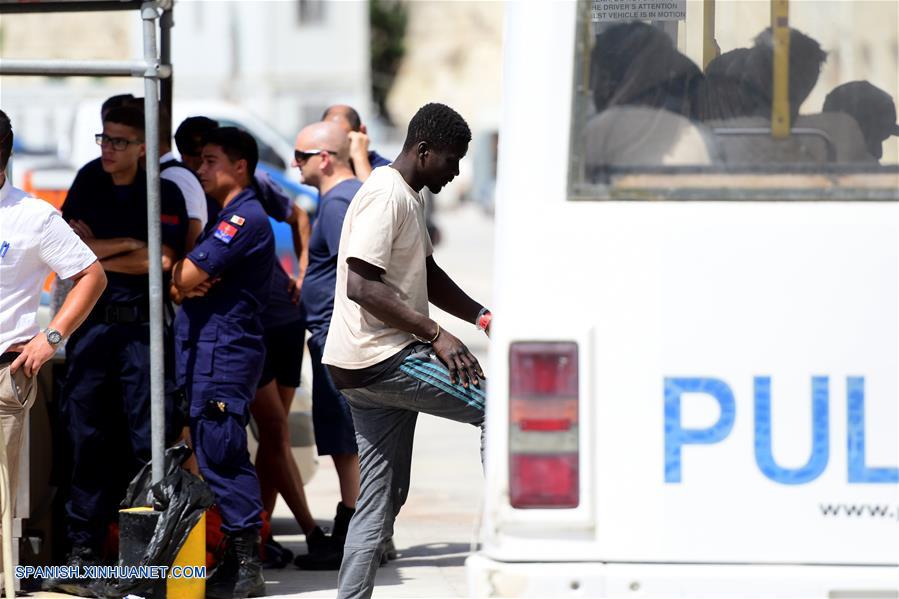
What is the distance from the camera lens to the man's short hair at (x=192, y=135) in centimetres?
569

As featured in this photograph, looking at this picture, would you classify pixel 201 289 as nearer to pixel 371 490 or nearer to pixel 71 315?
pixel 71 315

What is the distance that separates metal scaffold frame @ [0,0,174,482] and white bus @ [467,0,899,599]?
203 cm

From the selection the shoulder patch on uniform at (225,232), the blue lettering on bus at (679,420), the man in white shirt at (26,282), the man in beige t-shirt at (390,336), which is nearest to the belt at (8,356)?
the man in white shirt at (26,282)

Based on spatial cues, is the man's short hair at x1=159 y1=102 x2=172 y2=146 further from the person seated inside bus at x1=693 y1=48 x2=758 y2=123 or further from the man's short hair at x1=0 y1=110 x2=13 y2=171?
the person seated inside bus at x1=693 y1=48 x2=758 y2=123

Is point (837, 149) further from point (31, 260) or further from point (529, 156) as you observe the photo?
point (31, 260)

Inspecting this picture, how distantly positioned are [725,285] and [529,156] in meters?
0.51

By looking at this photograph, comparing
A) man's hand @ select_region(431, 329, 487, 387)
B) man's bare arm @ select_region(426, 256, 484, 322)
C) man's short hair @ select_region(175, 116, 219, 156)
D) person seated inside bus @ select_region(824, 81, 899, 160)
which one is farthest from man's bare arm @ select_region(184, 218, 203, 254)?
person seated inside bus @ select_region(824, 81, 899, 160)

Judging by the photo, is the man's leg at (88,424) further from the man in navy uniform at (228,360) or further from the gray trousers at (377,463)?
the gray trousers at (377,463)

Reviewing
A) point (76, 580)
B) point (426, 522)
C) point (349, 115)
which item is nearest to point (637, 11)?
point (349, 115)

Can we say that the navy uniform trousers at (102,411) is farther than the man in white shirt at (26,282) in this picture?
Yes

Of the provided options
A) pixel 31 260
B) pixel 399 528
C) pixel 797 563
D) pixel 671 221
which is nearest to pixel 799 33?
pixel 671 221

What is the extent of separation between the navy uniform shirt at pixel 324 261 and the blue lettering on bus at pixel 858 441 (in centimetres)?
291

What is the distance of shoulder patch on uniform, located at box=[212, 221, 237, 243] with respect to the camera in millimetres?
5047

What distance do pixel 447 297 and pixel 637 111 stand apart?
5.08ft
